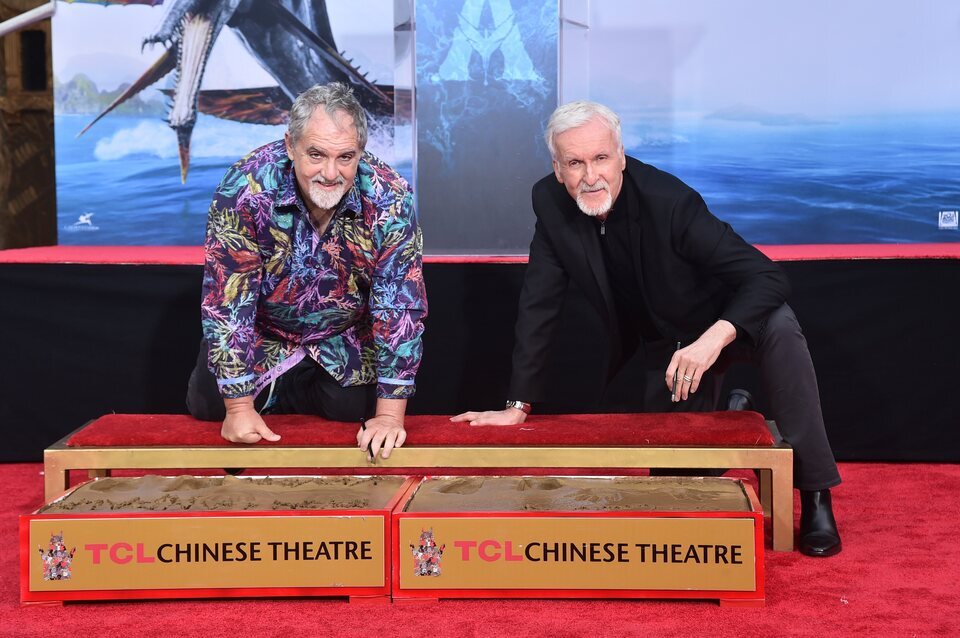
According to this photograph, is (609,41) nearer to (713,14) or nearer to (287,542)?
(713,14)

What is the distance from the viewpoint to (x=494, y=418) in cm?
214

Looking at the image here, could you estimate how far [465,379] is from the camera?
111 inches

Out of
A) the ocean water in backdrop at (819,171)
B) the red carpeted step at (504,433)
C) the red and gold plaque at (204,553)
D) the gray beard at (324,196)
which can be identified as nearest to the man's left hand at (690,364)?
the red carpeted step at (504,433)

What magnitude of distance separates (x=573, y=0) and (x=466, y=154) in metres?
0.52

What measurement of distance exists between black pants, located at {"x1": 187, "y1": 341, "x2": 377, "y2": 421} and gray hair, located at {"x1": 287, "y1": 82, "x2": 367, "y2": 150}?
57cm

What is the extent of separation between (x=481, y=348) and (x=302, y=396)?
1.95 feet

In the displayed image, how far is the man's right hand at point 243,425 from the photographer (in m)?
2.00

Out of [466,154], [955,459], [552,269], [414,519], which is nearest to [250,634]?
[414,519]

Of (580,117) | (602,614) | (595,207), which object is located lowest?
(602,614)

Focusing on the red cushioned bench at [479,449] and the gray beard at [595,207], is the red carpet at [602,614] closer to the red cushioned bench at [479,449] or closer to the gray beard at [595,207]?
the red cushioned bench at [479,449]

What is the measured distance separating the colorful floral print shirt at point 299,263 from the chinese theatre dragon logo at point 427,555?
39cm

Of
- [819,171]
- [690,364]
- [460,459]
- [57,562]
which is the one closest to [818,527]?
[690,364]

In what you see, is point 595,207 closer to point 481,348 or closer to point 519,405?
point 519,405

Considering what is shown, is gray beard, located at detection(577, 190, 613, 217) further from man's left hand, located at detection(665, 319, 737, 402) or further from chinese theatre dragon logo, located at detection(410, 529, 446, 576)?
chinese theatre dragon logo, located at detection(410, 529, 446, 576)
